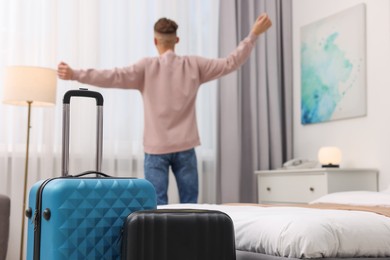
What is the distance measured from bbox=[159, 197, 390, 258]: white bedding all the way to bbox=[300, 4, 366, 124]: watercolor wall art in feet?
8.25

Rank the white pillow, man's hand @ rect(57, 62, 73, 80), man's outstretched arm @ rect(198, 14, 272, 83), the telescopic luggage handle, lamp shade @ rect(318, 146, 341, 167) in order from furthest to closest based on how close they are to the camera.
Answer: lamp shade @ rect(318, 146, 341, 167)
man's outstretched arm @ rect(198, 14, 272, 83)
man's hand @ rect(57, 62, 73, 80)
the white pillow
the telescopic luggage handle

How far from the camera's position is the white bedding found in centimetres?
176

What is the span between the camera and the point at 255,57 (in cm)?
509

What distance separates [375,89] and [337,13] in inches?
28.6

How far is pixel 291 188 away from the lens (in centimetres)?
443

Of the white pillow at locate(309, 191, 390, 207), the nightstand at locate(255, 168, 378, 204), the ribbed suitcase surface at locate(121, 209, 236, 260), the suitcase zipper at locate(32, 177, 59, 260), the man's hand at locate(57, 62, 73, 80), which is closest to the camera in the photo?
the ribbed suitcase surface at locate(121, 209, 236, 260)

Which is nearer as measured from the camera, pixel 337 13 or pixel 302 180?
pixel 302 180

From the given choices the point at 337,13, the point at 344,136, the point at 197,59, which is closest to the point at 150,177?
the point at 197,59

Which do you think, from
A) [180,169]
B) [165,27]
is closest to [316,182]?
[180,169]

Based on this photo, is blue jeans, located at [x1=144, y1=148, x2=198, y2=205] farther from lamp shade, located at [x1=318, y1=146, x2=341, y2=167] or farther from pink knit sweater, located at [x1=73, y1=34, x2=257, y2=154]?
lamp shade, located at [x1=318, y1=146, x2=341, y2=167]

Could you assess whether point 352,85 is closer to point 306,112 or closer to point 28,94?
point 306,112

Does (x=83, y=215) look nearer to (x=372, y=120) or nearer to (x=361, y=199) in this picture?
(x=361, y=199)

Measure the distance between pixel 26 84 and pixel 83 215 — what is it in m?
2.14

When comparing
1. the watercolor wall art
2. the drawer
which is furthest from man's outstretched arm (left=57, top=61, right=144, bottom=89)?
the watercolor wall art
